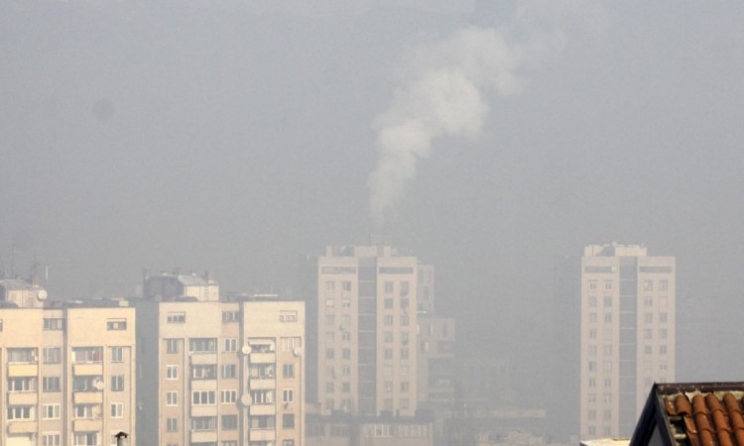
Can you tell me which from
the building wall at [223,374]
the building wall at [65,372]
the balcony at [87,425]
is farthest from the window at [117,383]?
the balcony at [87,425]

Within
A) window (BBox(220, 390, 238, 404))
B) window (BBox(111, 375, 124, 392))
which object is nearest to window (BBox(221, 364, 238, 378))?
window (BBox(220, 390, 238, 404))

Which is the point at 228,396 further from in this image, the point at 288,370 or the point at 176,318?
the point at 176,318

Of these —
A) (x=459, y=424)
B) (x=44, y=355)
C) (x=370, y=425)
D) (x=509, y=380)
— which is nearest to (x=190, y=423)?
(x=44, y=355)

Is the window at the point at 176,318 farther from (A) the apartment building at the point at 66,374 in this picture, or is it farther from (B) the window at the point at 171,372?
(A) the apartment building at the point at 66,374

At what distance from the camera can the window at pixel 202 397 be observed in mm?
38000

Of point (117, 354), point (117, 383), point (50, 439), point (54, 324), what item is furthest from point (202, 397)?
point (54, 324)

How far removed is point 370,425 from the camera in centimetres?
4466

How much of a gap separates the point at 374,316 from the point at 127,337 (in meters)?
11.4

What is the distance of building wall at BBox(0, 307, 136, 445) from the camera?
35844mm

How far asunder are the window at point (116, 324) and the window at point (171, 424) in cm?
362

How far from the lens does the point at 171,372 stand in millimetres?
37875

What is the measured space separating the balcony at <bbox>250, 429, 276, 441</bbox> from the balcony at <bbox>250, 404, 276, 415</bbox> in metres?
0.49

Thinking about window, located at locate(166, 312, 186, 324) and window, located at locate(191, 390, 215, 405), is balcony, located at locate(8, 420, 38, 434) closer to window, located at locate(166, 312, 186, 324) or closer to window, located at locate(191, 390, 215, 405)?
window, located at locate(191, 390, 215, 405)

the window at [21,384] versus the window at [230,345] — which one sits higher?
the window at [230,345]
